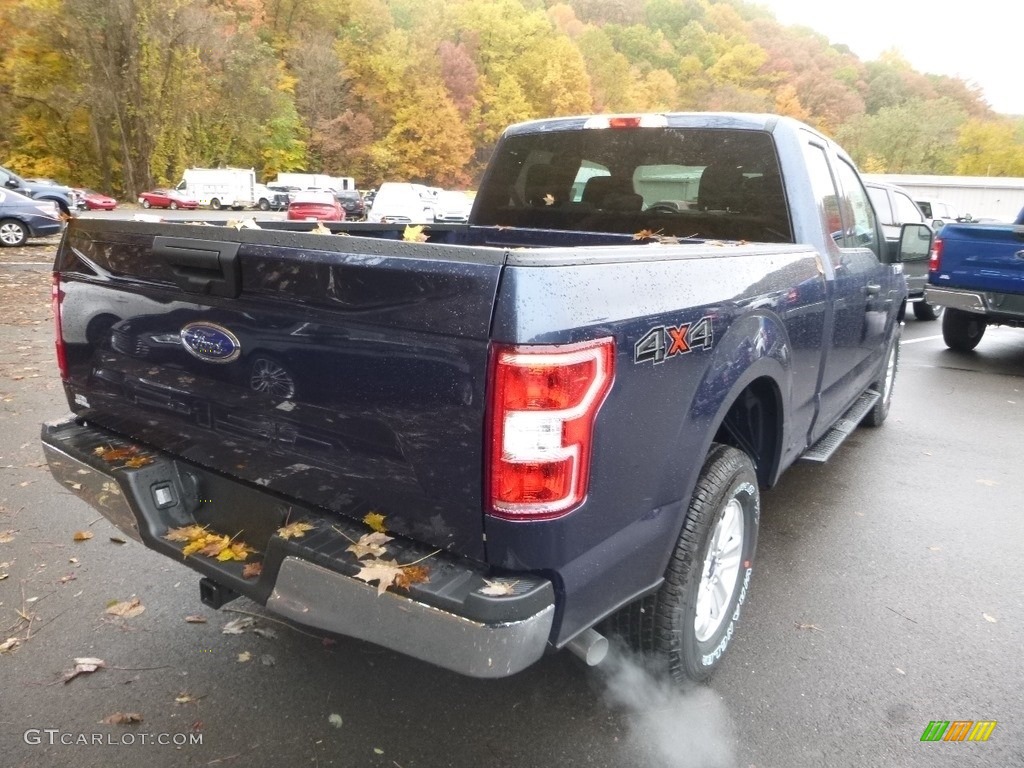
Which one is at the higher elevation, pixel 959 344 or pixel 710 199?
pixel 710 199

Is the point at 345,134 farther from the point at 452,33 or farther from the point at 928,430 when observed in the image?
the point at 928,430

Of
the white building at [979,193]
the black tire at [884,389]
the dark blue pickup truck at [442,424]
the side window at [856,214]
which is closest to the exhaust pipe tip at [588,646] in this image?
the dark blue pickup truck at [442,424]

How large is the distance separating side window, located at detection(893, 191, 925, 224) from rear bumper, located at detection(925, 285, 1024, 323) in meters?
3.03

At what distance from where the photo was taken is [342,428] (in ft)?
6.81

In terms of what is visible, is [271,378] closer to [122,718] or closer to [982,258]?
[122,718]

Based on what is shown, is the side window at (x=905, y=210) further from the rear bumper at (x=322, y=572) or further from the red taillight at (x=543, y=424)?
the rear bumper at (x=322, y=572)

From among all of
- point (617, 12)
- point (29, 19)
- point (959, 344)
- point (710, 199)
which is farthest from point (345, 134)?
point (710, 199)

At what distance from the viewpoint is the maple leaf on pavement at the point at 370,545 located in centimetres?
203

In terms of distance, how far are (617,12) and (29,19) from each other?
79.2 m

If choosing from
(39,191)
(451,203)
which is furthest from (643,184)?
(39,191)

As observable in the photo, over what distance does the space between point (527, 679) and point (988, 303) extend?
7.98 m

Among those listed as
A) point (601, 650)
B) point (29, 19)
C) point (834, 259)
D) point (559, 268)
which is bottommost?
point (601, 650)

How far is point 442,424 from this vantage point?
1.88 meters

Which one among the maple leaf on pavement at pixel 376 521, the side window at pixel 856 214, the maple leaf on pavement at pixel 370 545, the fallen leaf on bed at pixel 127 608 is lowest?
the fallen leaf on bed at pixel 127 608
